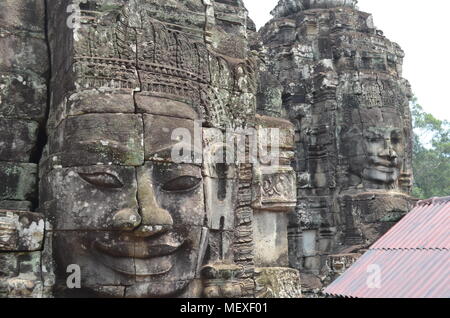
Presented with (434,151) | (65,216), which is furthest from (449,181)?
(65,216)

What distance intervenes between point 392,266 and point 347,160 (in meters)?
9.00

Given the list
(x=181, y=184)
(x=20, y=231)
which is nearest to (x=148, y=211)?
(x=181, y=184)

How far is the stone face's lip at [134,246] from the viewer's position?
16.5ft

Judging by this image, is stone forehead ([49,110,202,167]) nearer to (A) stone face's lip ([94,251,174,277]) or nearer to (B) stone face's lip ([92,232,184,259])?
(B) stone face's lip ([92,232,184,259])

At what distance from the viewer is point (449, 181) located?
27094 mm

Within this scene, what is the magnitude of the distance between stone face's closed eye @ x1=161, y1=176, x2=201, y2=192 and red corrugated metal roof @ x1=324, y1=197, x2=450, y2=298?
1.48m

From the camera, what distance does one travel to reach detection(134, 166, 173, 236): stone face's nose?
16.4 feet

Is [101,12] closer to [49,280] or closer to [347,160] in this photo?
[49,280]

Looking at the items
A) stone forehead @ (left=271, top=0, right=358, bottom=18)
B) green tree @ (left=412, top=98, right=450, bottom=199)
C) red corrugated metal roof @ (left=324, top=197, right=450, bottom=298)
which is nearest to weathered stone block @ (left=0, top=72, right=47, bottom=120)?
red corrugated metal roof @ (left=324, top=197, right=450, bottom=298)

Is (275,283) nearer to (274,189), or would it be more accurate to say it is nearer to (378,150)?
(274,189)

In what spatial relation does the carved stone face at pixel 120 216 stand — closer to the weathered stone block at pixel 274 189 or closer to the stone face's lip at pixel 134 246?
the stone face's lip at pixel 134 246

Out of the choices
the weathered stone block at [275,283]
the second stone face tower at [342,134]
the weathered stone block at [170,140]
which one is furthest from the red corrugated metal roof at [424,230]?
the second stone face tower at [342,134]

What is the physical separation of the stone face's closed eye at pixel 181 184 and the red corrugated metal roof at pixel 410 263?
58.4 inches

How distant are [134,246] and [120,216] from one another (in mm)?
283
